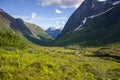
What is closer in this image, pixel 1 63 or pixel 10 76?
pixel 10 76

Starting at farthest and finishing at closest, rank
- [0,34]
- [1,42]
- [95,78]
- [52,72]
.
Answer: [0,34] → [1,42] → [95,78] → [52,72]

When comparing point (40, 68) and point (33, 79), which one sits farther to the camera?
point (40, 68)

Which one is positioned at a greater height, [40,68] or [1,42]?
[1,42]

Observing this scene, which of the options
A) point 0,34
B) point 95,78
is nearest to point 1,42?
point 0,34

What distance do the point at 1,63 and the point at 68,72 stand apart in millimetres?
13293

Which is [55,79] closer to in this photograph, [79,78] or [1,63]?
[79,78]

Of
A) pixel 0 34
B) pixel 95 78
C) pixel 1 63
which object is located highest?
pixel 0 34

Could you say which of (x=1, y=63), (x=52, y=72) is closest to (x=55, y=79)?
(x=52, y=72)

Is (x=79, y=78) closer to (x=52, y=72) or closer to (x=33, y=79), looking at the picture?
(x=52, y=72)

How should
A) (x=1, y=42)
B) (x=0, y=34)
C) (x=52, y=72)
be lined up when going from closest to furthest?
(x=52, y=72) → (x=1, y=42) → (x=0, y=34)

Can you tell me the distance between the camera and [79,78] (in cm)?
4606

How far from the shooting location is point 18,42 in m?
96.6

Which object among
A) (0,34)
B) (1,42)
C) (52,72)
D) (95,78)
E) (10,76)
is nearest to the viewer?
(10,76)

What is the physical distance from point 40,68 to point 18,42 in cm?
5323
